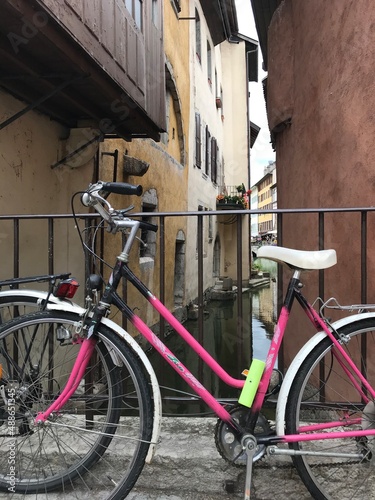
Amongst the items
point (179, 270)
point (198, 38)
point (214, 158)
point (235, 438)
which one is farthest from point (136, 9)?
point (214, 158)

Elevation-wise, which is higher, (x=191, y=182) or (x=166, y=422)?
(x=191, y=182)

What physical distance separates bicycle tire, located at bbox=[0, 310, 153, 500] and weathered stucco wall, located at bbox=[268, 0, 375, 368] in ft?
6.36

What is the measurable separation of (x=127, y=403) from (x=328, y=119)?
3.17 meters

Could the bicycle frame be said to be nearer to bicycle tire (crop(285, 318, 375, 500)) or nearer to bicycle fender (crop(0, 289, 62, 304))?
bicycle tire (crop(285, 318, 375, 500))

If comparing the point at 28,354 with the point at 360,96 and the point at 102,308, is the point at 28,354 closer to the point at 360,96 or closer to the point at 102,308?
the point at 102,308

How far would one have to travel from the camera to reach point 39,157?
4.85 metres

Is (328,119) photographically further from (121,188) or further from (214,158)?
(214,158)

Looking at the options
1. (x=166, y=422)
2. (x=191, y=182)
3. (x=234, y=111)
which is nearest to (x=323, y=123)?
(x=166, y=422)

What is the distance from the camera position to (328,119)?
12.6ft

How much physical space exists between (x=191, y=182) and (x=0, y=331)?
11.7 meters

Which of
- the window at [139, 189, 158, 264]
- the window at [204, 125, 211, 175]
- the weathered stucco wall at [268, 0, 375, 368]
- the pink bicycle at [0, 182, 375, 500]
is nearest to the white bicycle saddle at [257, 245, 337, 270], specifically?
the pink bicycle at [0, 182, 375, 500]

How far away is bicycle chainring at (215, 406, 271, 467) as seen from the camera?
5.23 ft

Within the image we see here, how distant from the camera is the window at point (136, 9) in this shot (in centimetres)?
517

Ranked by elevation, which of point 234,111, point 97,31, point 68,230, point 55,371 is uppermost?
point 234,111
